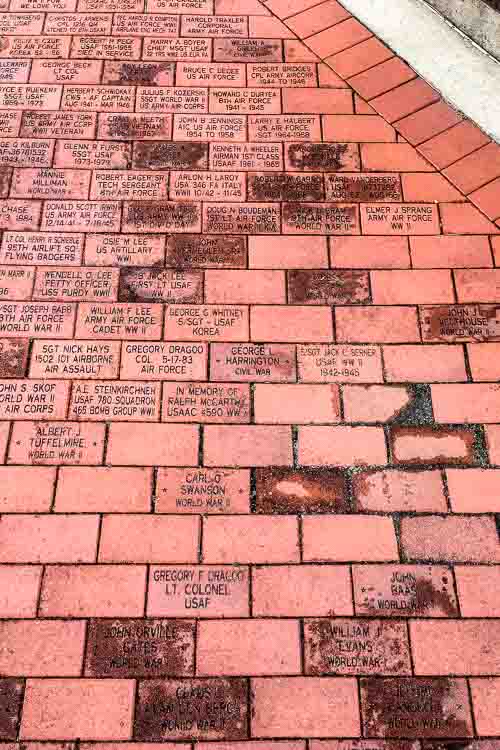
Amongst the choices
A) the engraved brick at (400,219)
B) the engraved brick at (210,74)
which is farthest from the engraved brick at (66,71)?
the engraved brick at (400,219)

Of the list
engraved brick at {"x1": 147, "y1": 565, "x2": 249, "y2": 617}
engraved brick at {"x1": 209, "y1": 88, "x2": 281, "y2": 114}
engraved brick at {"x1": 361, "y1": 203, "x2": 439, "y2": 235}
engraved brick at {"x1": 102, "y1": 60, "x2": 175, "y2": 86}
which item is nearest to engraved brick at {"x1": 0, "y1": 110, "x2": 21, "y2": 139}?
engraved brick at {"x1": 102, "y1": 60, "x2": 175, "y2": 86}

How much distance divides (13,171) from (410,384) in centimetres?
203

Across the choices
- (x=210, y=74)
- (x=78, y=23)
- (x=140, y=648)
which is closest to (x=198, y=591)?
(x=140, y=648)

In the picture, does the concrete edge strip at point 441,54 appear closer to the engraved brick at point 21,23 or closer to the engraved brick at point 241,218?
the engraved brick at point 241,218

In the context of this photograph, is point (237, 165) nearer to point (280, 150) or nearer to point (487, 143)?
point (280, 150)

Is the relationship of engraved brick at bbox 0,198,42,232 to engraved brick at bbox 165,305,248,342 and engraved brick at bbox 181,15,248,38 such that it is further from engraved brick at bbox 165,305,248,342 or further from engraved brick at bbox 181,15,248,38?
engraved brick at bbox 181,15,248,38

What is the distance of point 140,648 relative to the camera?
199cm

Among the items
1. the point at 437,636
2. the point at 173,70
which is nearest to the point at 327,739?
the point at 437,636

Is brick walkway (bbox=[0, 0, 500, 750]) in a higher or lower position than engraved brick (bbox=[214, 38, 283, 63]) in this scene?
lower

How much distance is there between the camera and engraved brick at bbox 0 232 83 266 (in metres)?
2.64

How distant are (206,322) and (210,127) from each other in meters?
1.09

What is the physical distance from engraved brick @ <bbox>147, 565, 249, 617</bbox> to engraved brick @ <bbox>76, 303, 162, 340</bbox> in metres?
0.93

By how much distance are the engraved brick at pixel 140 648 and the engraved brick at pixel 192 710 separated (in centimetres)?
5

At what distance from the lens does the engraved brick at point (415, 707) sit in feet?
6.22
